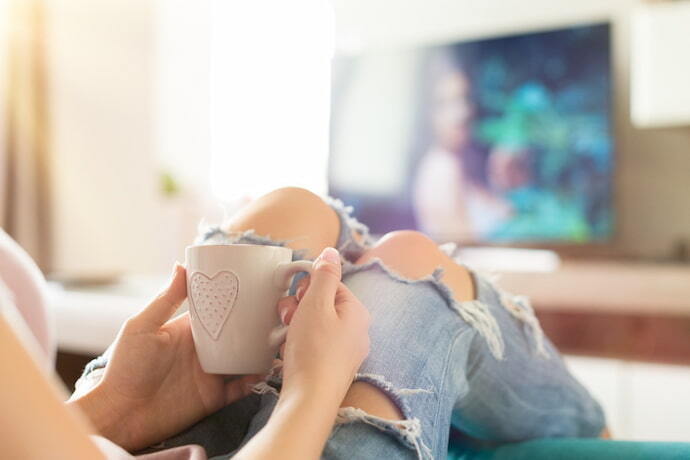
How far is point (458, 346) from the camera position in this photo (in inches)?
29.5

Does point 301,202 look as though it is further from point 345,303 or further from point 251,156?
point 251,156

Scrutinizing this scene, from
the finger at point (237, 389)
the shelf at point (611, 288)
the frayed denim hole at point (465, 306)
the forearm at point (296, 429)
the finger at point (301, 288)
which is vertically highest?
the finger at point (301, 288)

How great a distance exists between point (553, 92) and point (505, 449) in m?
2.04

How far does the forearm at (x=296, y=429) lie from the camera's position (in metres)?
0.48

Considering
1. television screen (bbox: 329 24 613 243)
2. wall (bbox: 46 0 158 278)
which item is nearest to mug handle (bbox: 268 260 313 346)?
television screen (bbox: 329 24 613 243)

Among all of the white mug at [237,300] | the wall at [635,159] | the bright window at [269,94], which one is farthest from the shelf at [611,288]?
the white mug at [237,300]

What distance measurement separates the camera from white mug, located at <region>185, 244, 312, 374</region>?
0.58 metres

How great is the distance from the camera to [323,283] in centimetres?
57

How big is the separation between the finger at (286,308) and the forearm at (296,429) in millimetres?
75

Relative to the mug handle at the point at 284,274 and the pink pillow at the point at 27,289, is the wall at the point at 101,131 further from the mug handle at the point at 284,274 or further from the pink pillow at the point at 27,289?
the mug handle at the point at 284,274

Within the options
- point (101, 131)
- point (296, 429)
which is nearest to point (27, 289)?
point (296, 429)

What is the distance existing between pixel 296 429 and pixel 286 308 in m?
0.12

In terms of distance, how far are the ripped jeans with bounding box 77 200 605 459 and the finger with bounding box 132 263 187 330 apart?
80 millimetres

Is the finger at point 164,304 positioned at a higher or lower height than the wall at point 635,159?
lower
